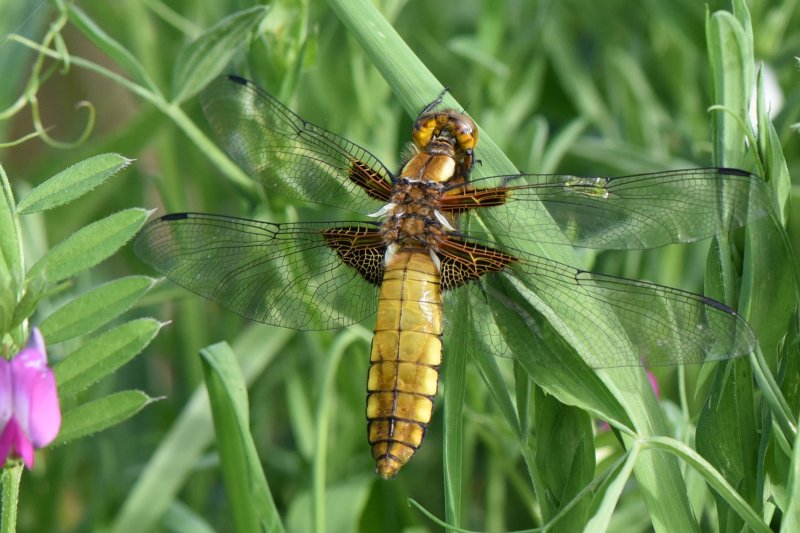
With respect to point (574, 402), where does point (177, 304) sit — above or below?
above

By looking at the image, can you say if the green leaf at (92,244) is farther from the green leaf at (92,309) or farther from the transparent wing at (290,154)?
the transparent wing at (290,154)

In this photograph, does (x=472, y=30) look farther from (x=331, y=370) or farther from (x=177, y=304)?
(x=331, y=370)

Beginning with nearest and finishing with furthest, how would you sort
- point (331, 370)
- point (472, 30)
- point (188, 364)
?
point (331, 370)
point (188, 364)
point (472, 30)

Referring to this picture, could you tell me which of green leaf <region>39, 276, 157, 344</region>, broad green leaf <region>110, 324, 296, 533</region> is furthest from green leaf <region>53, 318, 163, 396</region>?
broad green leaf <region>110, 324, 296, 533</region>

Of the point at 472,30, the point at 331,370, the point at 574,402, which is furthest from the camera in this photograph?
the point at 472,30

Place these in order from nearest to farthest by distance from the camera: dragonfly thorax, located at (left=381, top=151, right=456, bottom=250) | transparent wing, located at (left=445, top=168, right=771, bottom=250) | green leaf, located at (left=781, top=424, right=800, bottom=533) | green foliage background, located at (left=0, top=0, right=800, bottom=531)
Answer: green leaf, located at (left=781, top=424, right=800, bottom=533)
transparent wing, located at (left=445, top=168, right=771, bottom=250)
dragonfly thorax, located at (left=381, top=151, right=456, bottom=250)
green foliage background, located at (left=0, top=0, right=800, bottom=531)

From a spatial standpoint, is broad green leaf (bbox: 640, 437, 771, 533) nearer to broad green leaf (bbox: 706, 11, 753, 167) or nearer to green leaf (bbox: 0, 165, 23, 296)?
broad green leaf (bbox: 706, 11, 753, 167)

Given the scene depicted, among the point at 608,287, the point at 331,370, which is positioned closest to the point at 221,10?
the point at 331,370

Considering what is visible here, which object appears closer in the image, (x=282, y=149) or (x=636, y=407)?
(x=636, y=407)
